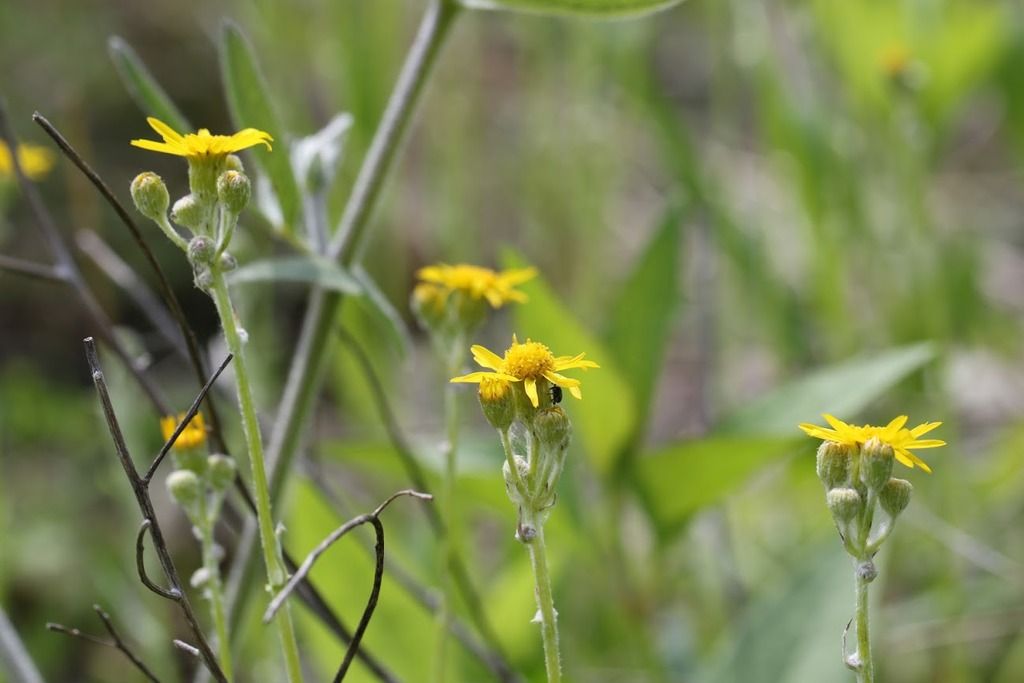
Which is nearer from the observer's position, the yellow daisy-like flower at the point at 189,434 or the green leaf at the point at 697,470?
the yellow daisy-like flower at the point at 189,434

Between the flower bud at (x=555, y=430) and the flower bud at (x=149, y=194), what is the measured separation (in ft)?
0.71

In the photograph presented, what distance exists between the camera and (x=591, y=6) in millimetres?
752

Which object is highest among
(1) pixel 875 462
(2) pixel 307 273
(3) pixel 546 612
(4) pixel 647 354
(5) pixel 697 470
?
(4) pixel 647 354

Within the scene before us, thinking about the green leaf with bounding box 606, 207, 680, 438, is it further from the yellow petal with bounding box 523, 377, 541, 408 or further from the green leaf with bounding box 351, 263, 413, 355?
the yellow petal with bounding box 523, 377, 541, 408

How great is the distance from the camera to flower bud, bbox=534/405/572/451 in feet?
1.71

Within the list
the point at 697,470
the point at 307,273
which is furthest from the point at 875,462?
the point at 697,470

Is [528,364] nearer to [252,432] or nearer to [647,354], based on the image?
[252,432]

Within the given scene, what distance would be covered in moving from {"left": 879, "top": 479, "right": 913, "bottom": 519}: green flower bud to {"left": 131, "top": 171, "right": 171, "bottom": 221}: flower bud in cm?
38

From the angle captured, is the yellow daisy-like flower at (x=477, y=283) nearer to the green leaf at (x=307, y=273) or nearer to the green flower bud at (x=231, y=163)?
the green leaf at (x=307, y=273)

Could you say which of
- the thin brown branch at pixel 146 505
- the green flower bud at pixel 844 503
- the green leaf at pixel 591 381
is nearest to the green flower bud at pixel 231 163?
the thin brown branch at pixel 146 505

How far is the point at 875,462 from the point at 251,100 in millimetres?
486

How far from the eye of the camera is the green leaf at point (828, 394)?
1.02m

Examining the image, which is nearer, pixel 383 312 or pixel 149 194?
pixel 149 194

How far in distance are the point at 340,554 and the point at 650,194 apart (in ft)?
7.73
